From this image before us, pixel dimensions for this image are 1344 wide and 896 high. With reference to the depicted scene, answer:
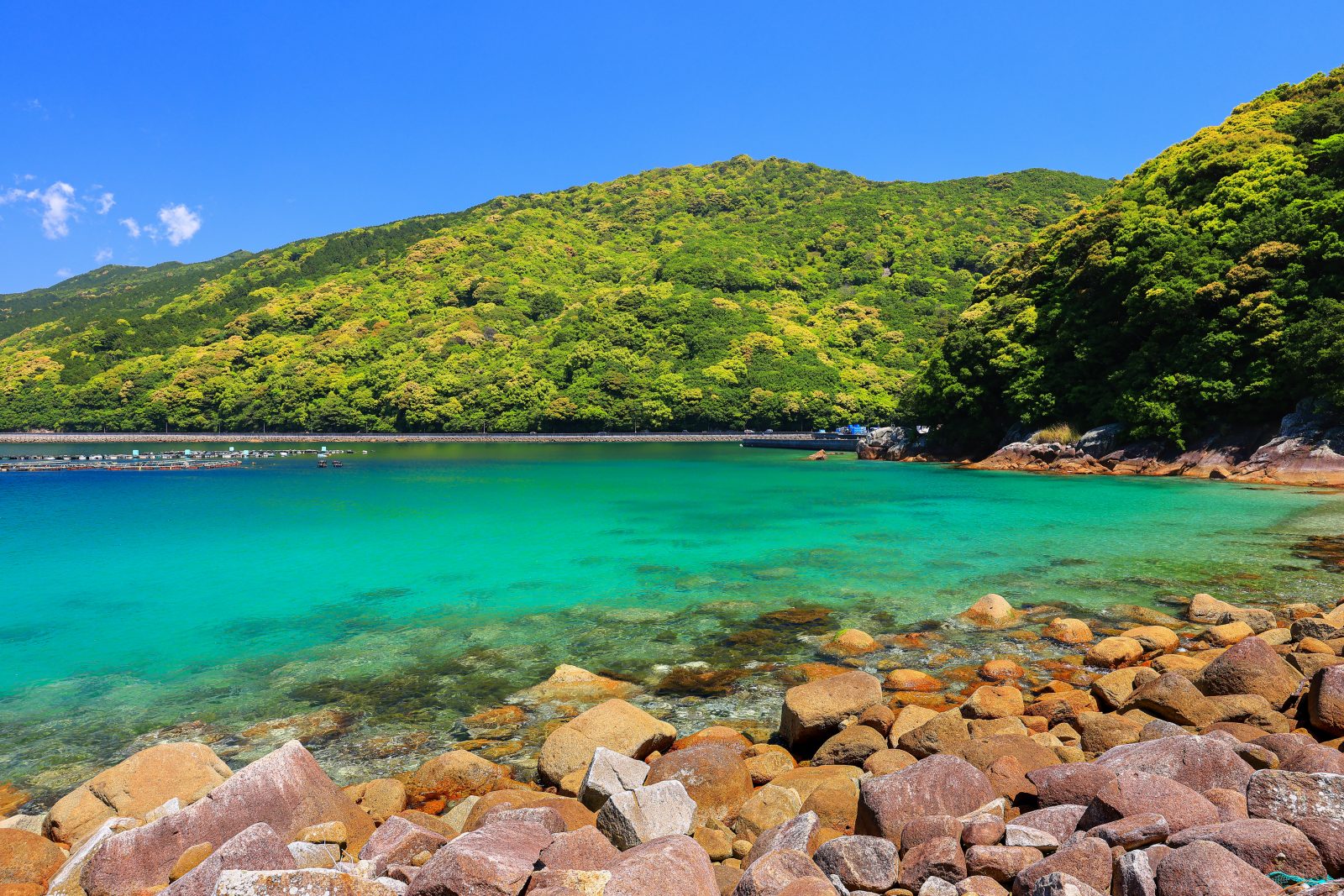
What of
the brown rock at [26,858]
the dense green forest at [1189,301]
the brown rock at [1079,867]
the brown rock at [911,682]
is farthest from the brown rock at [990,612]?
the dense green forest at [1189,301]

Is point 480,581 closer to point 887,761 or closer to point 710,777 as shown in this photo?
point 710,777

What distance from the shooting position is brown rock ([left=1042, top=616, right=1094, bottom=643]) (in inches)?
542

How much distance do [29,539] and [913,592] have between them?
36.9m

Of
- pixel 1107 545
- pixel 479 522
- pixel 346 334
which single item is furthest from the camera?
pixel 346 334

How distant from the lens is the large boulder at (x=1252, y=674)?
8.48 metres

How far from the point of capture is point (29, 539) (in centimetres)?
3203

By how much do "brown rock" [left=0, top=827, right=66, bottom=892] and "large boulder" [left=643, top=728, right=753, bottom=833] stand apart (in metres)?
5.37

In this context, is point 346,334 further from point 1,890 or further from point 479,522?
point 1,890

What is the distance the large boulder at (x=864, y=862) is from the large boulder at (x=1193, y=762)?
222cm

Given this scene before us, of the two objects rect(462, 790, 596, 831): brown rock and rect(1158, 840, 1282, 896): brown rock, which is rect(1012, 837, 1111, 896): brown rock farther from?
rect(462, 790, 596, 831): brown rock

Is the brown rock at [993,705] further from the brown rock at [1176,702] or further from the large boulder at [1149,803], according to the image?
the large boulder at [1149,803]

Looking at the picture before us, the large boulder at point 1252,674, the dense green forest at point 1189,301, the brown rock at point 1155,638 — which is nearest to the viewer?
the large boulder at point 1252,674

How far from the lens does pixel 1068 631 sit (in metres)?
14.0

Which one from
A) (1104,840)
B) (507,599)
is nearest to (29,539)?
(507,599)
